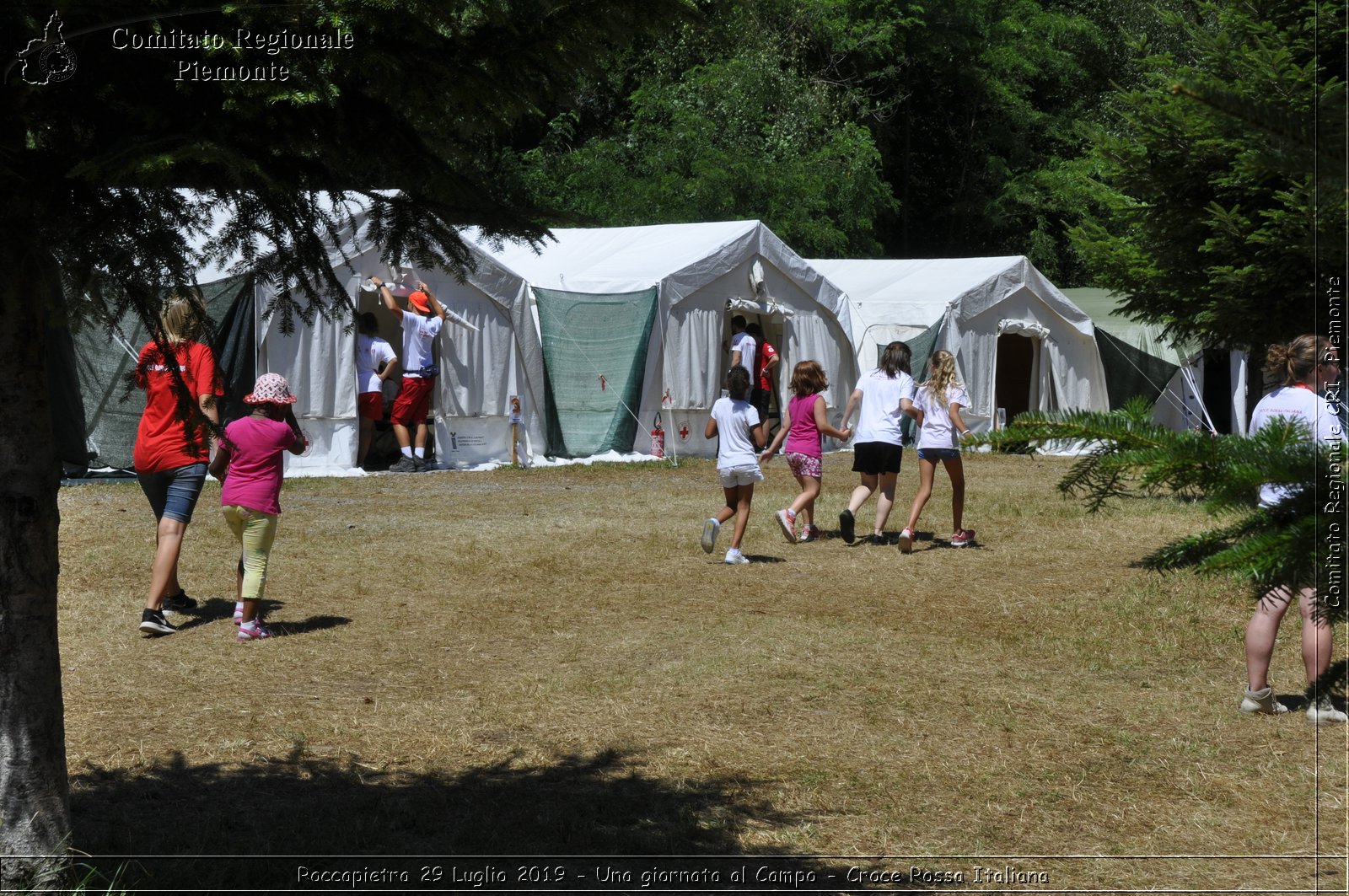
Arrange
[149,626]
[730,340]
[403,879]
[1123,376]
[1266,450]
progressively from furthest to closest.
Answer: [1123,376]
[730,340]
[149,626]
[403,879]
[1266,450]

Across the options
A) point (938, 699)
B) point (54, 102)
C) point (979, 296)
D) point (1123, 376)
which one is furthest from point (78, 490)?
point (1123, 376)

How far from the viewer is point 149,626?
23.0 feet

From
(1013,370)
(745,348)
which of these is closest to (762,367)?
(745,348)

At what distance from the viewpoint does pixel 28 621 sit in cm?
347

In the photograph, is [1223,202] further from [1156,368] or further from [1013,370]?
[1013,370]

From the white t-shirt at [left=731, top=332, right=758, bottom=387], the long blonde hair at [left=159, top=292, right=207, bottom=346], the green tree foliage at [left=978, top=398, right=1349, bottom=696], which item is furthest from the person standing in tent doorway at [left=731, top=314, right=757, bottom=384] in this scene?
the green tree foliage at [left=978, top=398, right=1349, bottom=696]

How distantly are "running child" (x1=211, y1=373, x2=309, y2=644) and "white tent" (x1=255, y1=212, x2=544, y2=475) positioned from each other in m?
7.35

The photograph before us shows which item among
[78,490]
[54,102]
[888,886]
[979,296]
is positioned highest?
[979,296]

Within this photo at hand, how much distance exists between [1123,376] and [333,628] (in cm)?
1891

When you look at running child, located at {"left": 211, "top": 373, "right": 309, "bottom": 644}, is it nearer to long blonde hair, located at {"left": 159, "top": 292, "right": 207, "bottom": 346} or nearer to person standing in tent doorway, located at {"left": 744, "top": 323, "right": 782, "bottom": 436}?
long blonde hair, located at {"left": 159, "top": 292, "right": 207, "bottom": 346}

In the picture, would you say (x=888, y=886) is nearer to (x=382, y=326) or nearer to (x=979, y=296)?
(x=382, y=326)

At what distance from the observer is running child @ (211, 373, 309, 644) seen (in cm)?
701

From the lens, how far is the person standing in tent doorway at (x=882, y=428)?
35.3ft

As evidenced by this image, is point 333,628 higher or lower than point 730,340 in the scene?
lower
